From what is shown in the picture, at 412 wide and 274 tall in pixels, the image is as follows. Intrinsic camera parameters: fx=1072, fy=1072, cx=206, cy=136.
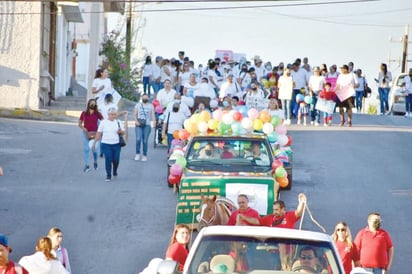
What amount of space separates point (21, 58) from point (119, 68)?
7544mm

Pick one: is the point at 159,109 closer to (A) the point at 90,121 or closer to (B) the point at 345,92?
(A) the point at 90,121

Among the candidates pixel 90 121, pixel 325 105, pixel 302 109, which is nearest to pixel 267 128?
pixel 90 121

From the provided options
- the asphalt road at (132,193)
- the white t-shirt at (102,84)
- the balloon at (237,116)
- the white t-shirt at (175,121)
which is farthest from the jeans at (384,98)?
the balloon at (237,116)

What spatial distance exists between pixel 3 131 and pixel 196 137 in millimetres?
11885

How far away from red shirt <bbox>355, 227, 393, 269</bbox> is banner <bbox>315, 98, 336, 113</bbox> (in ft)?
60.7

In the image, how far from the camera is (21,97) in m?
33.4

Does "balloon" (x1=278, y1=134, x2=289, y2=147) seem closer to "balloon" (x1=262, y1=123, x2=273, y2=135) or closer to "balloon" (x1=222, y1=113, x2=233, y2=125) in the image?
"balloon" (x1=262, y1=123, x2=273, y2=135)

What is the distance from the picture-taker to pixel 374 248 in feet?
42.0

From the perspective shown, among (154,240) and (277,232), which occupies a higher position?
(277,232)

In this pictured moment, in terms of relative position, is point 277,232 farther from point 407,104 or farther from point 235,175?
point 407,104

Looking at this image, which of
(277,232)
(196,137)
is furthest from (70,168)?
(277,232)

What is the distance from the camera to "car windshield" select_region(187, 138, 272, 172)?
18047 millimetres

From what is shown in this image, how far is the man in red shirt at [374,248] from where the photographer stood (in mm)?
12797

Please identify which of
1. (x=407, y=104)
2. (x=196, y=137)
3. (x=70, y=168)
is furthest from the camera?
(x=407, y=104)
